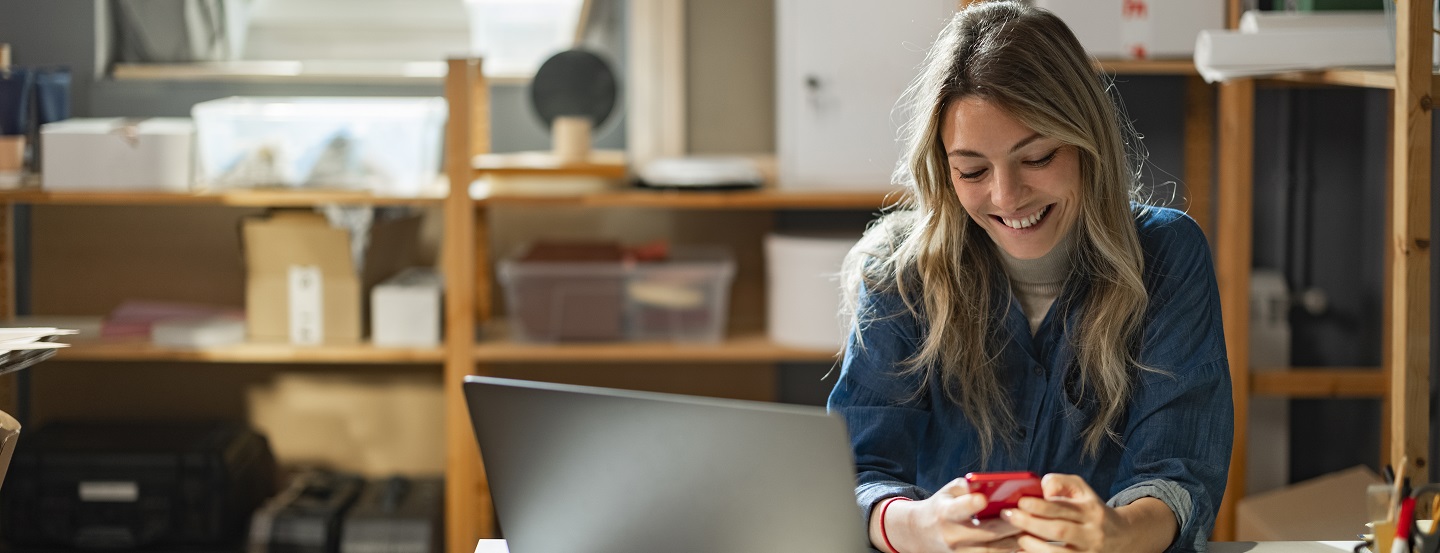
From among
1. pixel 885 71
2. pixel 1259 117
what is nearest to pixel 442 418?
pixel 885 71

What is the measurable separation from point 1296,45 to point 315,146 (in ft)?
5.73

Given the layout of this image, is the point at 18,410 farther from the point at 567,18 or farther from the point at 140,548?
the point at 567,18

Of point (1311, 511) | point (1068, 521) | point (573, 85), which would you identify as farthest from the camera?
point (573, 85)

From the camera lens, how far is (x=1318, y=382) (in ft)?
8.39

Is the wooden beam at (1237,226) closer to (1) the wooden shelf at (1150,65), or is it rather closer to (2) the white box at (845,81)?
(1) the wooden shelf at (1150,65)

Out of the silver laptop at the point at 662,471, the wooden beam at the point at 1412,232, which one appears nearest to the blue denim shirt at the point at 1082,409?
the silver laptop at the point at 662,471

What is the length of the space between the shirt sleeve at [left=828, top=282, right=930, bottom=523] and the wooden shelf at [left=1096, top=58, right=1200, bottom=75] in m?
1.20

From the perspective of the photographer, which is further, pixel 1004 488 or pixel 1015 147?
pixel 1015 147

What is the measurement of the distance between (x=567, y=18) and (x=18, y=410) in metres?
1.48

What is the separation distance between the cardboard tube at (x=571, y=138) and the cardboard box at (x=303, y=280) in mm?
409

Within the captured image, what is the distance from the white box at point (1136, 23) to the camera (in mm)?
2443

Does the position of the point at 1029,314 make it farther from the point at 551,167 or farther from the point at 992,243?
the point at 551,167

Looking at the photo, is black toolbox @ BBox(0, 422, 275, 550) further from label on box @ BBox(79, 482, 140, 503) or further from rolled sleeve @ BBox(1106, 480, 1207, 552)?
rolled sleeve @ BBox(1106, 480, 1207, 552)

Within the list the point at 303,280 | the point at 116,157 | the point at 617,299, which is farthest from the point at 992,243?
the point at 116,157
